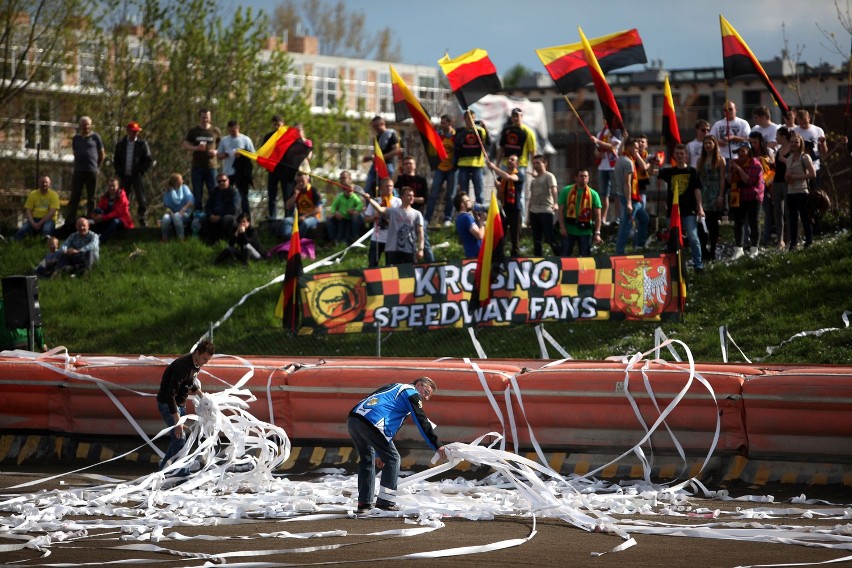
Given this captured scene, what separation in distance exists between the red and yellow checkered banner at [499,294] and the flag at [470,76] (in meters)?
3.41

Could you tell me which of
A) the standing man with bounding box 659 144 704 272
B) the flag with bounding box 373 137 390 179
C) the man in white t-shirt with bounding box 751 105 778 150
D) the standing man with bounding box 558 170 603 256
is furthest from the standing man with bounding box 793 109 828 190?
the flag with bounding box 373 137 390 179

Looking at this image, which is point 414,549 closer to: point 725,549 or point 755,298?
point 725,549

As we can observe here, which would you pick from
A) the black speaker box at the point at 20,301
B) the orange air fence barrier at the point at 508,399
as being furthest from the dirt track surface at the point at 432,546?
the black speaker box at the point at 20,301

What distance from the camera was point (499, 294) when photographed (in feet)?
57.2

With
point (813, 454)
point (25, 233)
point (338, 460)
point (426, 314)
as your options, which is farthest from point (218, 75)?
point (813, 454)

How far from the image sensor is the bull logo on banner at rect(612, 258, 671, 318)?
17141 millimetres

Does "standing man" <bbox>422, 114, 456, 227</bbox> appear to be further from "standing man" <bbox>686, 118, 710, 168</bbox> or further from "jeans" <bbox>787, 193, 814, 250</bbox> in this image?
"jeans" <bbox>787, 193, 814, 250</bbox>

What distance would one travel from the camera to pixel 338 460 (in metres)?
13.6

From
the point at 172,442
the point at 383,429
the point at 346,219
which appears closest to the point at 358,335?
the point at 346,219

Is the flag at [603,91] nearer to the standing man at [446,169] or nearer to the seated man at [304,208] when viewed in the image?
the standing man at [446,169]

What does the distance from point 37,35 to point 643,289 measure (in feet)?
78.7

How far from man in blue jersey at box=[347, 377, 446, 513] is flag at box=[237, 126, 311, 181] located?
32.0 ft

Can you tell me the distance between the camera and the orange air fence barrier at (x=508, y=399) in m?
12.0

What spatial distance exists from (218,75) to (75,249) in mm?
18429
